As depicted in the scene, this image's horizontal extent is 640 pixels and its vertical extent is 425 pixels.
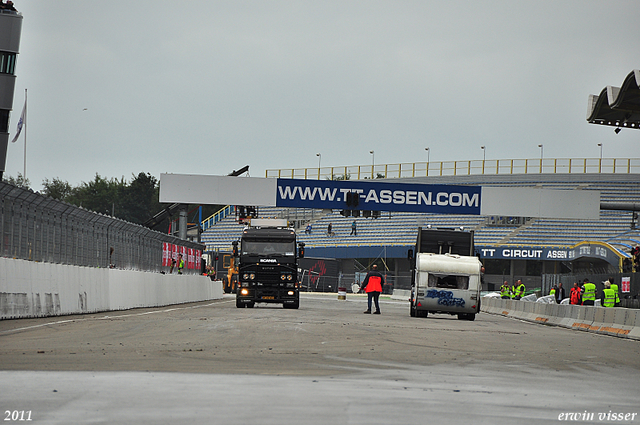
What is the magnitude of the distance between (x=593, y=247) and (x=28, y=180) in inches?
3609

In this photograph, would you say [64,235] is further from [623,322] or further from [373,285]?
[623,322]

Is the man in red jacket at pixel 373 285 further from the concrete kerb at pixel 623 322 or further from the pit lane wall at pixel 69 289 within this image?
the concrete kerb at pixel 623 322

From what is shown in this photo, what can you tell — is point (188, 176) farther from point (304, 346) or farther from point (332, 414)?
point (332, 414)

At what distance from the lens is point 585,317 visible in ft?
80.6

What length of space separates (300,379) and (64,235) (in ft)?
52.6

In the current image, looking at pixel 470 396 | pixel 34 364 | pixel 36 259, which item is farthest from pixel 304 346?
pixel 36 259

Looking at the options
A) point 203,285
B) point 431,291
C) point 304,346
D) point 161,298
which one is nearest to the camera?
point 304,346

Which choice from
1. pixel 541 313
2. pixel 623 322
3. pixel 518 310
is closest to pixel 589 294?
pixel 541 313

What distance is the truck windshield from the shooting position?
30625 mm

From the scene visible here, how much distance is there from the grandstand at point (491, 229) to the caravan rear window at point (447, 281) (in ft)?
118

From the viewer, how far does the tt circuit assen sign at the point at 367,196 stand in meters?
41.9

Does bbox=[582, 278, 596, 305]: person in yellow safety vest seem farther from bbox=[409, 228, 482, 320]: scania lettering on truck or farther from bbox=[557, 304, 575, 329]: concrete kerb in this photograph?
bbox=[409, 228, 482, 320]: scania lettering on truck

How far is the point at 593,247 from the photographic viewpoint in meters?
57.4

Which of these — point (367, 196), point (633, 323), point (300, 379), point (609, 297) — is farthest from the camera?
point (367, 196)
